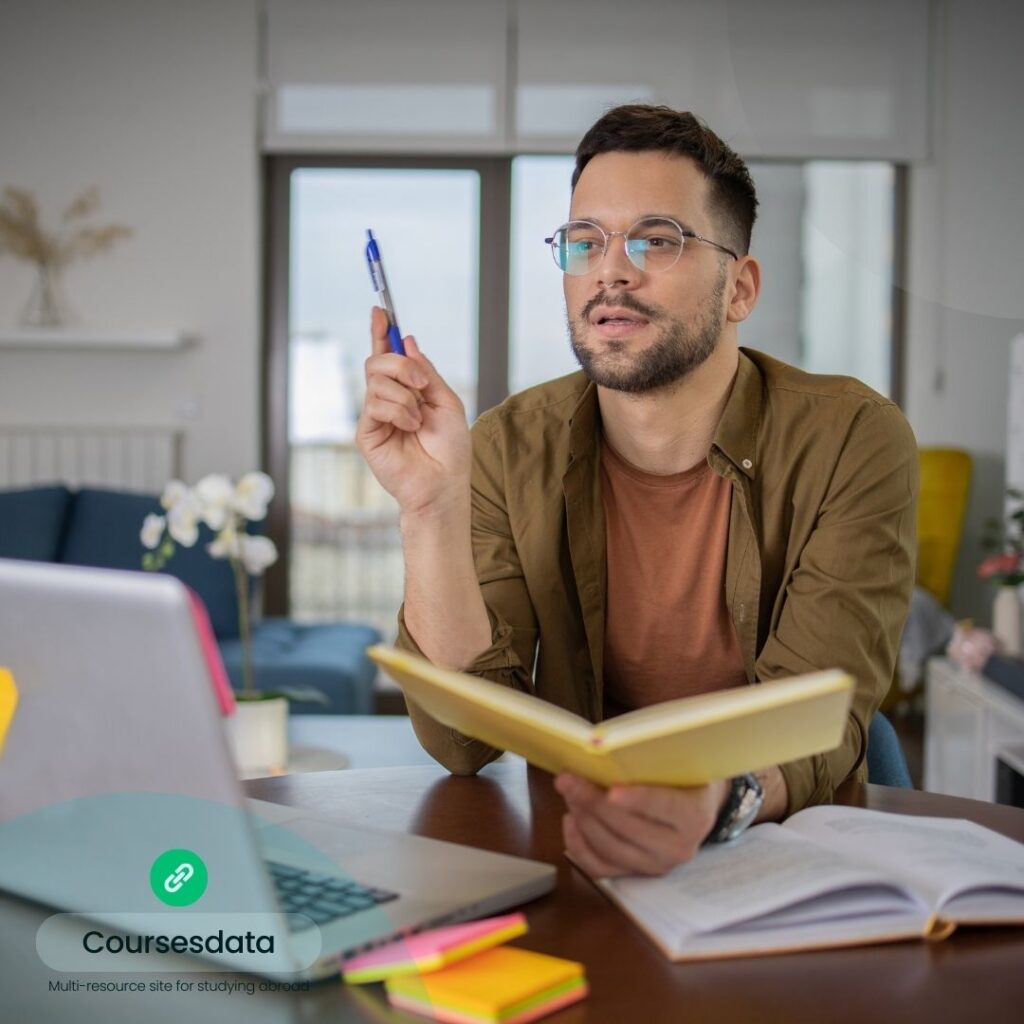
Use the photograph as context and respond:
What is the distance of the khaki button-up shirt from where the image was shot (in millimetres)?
1207

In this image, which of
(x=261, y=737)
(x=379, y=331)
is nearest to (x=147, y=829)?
(x=379, y=331)

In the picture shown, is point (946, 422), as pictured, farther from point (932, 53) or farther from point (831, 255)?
point (932, 53)

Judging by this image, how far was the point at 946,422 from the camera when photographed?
496 cm

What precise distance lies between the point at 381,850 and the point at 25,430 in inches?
176

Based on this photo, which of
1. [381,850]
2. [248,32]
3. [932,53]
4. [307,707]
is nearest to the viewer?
[381,850]

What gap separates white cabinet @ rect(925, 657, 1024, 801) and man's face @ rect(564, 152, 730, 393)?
1.60m

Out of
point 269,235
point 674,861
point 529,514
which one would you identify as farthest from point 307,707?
point 674,861

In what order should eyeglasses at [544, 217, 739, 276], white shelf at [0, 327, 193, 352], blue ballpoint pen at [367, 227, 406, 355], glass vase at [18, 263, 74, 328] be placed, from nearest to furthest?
blue ballpoint pen at [367, 227, 406, 355], eyeglasses at [544, 217, 739, 276], white shelf at [0, 327, 193, 352], glass vase at [18, 263, 74, 328]

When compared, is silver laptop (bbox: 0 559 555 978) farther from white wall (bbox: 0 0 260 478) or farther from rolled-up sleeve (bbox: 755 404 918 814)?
white wall (bbox: 0 0 260 478)

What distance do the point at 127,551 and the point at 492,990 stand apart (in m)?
3.54

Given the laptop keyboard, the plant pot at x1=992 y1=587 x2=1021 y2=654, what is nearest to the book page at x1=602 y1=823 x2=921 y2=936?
the laptop keyboard

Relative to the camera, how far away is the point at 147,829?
595 mm

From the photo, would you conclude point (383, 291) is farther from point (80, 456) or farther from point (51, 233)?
point (51, 233)

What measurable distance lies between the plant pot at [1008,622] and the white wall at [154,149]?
2843mm
